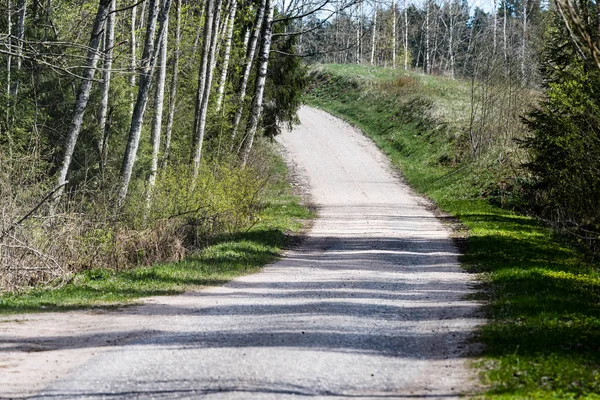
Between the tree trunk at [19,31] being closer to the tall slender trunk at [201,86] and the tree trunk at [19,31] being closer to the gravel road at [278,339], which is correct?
Result: the tall slender trunk at [201,86]

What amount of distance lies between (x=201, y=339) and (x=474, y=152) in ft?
106

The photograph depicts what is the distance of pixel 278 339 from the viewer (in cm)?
1006

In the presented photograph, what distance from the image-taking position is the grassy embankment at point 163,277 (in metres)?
13.1

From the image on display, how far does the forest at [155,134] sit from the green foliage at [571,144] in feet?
0.21

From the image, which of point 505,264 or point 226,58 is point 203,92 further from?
point 505,264

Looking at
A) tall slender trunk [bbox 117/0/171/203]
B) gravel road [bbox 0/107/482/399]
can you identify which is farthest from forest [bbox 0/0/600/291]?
gravel road [bbox 0/107/482/399]

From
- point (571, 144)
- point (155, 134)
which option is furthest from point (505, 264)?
point (155, 134)

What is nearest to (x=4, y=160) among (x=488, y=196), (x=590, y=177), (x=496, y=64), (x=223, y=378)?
(x=223, y=378)

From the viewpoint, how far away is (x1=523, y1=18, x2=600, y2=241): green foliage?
1731 centimetres

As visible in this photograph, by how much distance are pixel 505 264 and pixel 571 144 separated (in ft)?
10.4

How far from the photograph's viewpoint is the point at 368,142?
5306 cm

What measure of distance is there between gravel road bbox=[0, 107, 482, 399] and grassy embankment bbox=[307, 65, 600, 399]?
54cm

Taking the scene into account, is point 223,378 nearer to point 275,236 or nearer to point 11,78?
point 275,236

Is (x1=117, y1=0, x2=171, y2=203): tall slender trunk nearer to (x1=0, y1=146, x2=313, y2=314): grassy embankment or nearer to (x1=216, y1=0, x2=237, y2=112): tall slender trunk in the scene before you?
(x1=0, y1=146, x2=313, y2=314): grassy embankment
